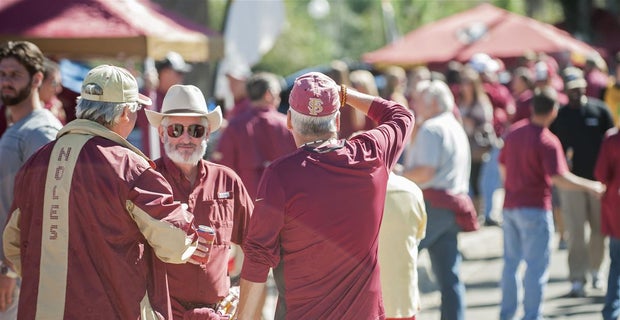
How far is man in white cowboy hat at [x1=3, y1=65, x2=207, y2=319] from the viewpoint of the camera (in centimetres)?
439

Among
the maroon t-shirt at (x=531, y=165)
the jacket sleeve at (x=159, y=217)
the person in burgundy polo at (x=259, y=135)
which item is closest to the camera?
the jacket sleeve at (x=159, y=217)

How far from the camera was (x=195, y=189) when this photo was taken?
17.3ft

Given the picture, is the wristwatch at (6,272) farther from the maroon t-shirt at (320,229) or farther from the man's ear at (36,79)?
the maroon t-shirt at (320,229)

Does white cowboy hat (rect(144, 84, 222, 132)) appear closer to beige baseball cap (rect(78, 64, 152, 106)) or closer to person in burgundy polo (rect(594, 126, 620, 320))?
beige baseball cap (rect(78, 64, 152, 106))

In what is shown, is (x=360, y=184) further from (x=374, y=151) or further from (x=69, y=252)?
(x=69, y=252)

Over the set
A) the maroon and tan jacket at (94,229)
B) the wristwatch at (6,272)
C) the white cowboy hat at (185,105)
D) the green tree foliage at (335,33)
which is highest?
the white cowboy hat at (185,105)

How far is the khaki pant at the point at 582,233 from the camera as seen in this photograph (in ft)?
34.2

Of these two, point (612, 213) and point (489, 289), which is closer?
point (612, 213)

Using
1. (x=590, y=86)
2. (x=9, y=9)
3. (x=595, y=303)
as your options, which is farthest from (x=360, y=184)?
(x=590, y=86)

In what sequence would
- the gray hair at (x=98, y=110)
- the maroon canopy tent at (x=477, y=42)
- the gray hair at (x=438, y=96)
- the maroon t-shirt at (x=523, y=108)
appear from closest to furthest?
the gray hair at (x=98, y=110) < the gray hair at (x=438, y=96) < the maroon t-shirt at (x=523, y=108) < the maroon canopy tent at (x=477, y=42)

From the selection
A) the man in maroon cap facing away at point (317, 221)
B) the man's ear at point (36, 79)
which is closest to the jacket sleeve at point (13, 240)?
the man in maroon cap facing away at point (317, 221)

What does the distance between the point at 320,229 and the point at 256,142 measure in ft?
15.1

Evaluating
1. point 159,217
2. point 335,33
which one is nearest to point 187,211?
point 159,217

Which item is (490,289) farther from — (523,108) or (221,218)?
(221,218)
